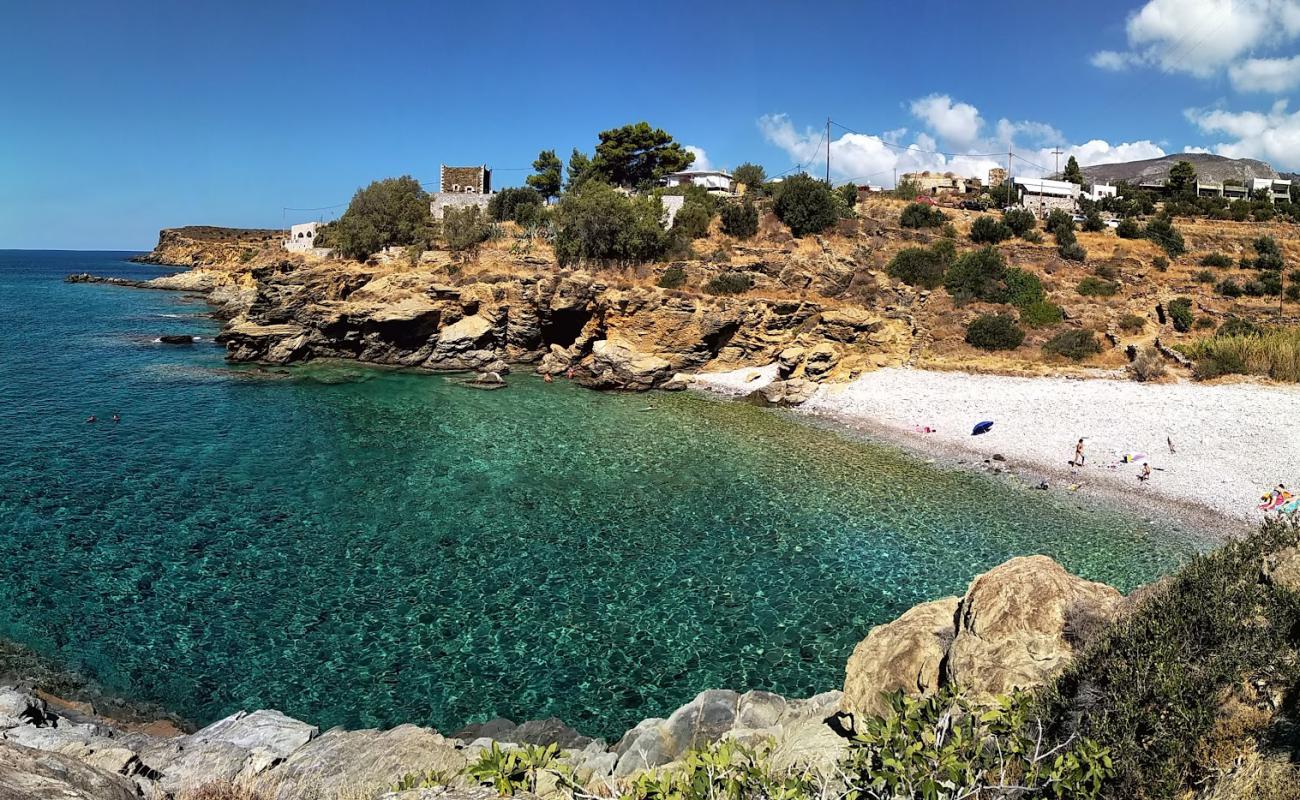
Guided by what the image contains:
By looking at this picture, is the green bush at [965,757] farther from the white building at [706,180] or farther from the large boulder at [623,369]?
the white building at [706,180]

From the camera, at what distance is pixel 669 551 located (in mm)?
15109

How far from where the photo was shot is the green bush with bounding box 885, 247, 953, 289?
128 feet

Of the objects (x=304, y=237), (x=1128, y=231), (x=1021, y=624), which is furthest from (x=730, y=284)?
(x=304, y=237)

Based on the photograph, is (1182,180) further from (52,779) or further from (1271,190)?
(52,779)

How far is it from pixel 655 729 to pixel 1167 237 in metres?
51.7

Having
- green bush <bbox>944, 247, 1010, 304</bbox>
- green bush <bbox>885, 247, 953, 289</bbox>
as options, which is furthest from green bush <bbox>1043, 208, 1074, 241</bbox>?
green bush <bbox>885, 247, 953, 289</bbox>

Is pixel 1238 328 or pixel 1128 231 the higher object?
pixel 1128 231

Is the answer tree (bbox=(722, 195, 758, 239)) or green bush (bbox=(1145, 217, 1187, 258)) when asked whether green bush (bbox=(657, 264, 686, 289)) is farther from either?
green bush (bbox=(1145, 217, 1187, 258))

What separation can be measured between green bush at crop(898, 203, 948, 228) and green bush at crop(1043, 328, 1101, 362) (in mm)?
16360

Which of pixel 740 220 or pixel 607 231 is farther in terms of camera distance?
pixel 740 220

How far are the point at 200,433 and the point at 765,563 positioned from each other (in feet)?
64.9

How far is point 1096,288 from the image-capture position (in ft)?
123

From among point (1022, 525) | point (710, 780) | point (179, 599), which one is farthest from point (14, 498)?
point (1022, 525)

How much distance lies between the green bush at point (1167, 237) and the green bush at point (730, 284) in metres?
28.5
